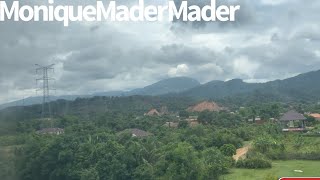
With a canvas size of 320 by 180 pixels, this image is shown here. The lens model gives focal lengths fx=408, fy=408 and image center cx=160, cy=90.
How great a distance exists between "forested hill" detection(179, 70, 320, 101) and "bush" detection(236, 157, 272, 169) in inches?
2027

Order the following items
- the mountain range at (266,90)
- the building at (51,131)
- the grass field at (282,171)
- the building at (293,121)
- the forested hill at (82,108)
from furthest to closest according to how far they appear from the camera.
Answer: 1. the mountain range at (266,90)
2. the building at (293,121)
3. the building at (51,131)
4. the grass field at (282,171)
5. the forested hill at (82,108)

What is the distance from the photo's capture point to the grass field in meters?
11.3

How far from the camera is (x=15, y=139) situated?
1221 centimetres

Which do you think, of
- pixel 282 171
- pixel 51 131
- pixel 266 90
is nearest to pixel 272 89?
pixel 266 90

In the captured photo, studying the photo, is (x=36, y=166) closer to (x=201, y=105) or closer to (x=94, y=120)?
(x=94, y=120)

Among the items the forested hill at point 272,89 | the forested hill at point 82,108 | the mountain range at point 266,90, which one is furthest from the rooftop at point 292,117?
the forested hill at point 272,89

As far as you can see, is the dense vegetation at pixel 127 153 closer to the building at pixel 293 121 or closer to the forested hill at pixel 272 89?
the building at pixel 293 121

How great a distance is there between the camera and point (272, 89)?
241 feet

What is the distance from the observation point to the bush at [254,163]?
12.7 m

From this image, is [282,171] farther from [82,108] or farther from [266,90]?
[266,90]

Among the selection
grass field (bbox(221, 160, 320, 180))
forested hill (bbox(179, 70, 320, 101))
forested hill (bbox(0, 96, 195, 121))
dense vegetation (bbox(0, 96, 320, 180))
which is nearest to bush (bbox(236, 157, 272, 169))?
dense vegetation (bbox(0, 96, 320, 180))

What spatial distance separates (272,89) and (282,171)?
64133 millimetres

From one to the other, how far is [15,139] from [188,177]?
5281 mm

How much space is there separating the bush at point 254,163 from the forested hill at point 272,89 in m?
51.5
